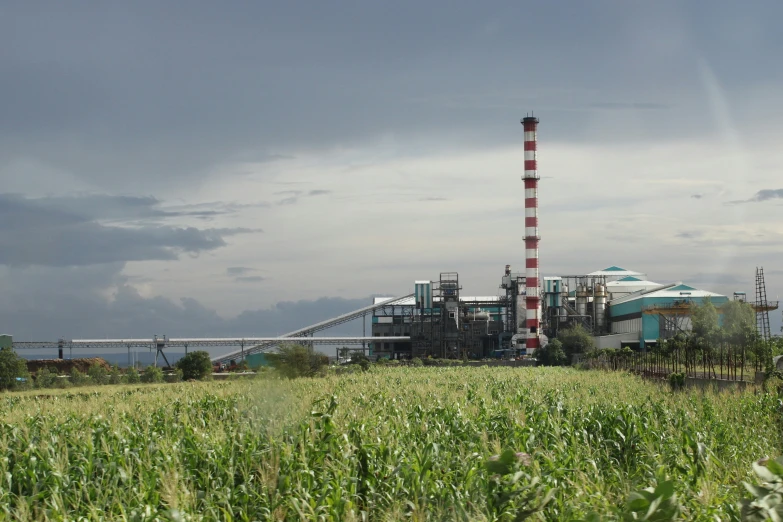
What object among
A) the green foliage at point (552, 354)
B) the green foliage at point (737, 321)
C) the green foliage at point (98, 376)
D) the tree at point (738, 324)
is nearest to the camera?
the tree at point (738, 324)

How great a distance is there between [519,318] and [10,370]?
46.9m

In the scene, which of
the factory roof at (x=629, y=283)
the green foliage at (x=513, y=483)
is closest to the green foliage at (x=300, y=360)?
the green foliage at (x=513, y=483)

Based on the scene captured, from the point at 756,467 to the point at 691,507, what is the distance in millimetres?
5815

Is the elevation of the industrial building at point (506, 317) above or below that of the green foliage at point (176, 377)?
above

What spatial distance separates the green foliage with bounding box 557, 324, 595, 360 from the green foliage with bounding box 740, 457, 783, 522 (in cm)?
6885

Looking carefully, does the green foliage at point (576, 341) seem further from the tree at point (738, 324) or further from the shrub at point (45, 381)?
the shrub at point (45, 381)

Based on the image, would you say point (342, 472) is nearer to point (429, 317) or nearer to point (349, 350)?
point (429, 317)

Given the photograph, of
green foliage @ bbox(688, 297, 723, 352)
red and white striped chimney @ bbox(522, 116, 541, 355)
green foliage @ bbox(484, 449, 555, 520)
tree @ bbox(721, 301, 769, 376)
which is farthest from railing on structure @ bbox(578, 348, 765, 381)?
green foliage @ bbox(484, 449, 555, 520)

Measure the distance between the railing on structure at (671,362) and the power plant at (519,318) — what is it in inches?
282

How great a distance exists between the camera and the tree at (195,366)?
59162 mm

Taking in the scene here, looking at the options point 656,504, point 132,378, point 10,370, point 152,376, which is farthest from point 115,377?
point 656,504

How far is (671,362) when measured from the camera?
50906 mm

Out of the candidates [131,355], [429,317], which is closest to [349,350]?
[429,317]

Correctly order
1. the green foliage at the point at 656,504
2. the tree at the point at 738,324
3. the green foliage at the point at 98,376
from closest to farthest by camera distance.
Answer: the green foliage at the point at 656,504
the tree at the point at 738,324
the green foliage at the point at 98,376
